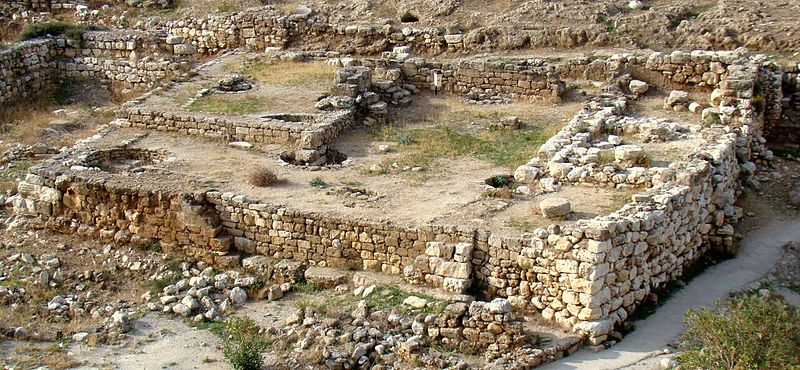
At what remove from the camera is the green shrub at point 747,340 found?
13.1 meters

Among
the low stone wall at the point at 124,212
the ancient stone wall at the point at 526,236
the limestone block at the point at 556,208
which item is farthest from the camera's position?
the low stone wall at the point at 124,212

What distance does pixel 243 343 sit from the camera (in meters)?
14.2

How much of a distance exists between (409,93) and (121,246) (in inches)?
301

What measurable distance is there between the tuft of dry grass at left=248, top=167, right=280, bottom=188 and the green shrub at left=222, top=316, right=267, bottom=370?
114 inches

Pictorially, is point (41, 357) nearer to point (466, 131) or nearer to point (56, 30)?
point (466, 131)

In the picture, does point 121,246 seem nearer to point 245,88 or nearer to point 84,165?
point 84,165

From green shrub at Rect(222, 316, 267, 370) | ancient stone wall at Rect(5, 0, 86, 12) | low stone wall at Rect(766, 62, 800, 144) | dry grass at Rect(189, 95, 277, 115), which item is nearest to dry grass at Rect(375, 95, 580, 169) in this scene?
dry grass at Rect(189, 95, 277, 115)

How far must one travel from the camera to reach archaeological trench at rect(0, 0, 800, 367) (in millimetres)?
14953

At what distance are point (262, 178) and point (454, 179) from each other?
3.02 meters

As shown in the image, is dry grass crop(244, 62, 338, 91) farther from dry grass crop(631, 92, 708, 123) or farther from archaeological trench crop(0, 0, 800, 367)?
dry grass crop(631, 92, 708, 123)

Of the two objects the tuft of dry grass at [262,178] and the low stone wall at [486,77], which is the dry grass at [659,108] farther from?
the tuft of dry grass at [262,178]

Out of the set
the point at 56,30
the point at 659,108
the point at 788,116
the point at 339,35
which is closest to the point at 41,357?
the point at 659,108

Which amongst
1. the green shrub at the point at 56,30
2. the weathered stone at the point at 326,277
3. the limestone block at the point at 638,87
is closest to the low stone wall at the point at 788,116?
the limestone block at the point at 638,87

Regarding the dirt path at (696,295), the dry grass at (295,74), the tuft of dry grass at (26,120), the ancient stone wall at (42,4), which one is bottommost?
the dirt path at (696,295)
